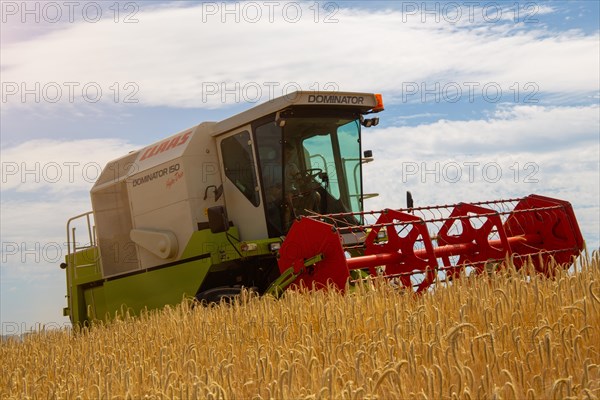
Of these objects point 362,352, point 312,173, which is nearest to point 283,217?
point 312,173

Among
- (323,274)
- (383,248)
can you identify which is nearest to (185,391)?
(323,274)

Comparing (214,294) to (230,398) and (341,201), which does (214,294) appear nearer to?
(341,201)

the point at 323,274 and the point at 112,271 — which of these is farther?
the point at 112,271

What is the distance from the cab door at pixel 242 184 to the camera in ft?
29.3

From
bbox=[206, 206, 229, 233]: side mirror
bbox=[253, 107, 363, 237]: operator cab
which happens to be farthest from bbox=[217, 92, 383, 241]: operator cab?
bbox=[206, 206, 229, 233]: side mirror

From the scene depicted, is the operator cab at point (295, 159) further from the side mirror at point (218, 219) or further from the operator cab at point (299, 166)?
the side mirror at point (218, 219)

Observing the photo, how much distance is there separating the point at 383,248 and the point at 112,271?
15.8ft

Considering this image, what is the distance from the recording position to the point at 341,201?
897cm

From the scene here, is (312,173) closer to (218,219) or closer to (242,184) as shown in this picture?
(242,184)

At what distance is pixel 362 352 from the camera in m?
3.62

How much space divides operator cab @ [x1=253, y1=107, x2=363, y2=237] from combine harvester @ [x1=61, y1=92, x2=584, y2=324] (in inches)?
0.4

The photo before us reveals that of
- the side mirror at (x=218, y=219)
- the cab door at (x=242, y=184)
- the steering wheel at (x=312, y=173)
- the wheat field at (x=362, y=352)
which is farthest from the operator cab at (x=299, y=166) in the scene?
the wheat field at (x=362, y=352)

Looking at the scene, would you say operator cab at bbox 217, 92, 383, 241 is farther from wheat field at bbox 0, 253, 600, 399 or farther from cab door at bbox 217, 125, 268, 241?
wheat field at bbox 0, 253, 600, 399

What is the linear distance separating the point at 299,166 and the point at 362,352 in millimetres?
5283
